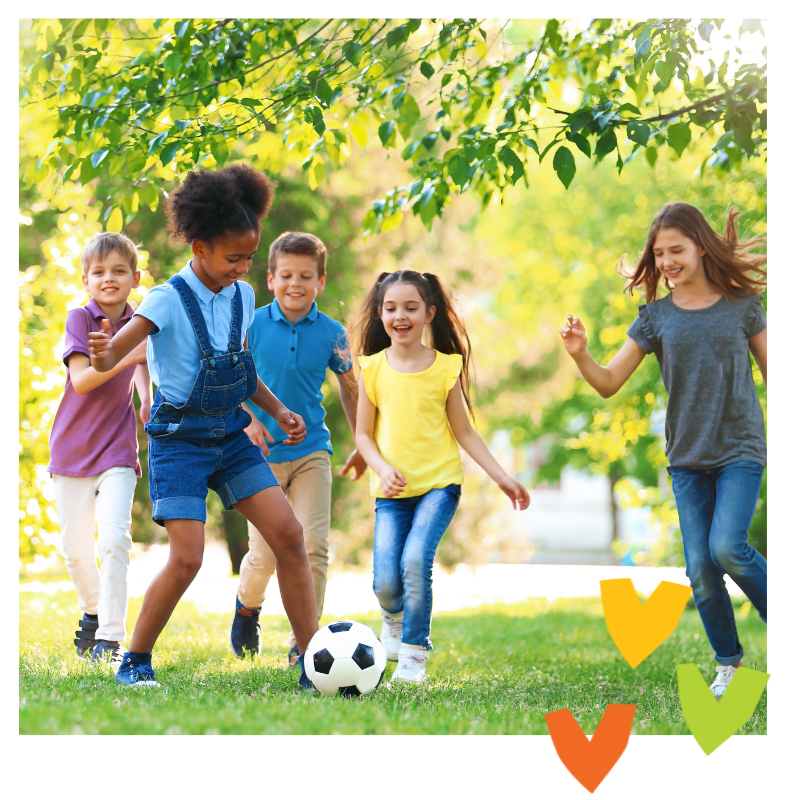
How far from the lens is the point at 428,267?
36.7 feet

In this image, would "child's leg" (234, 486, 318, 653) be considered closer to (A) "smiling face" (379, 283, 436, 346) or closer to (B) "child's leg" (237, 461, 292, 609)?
(B) "child's leg" (237, 461, 292, 609)

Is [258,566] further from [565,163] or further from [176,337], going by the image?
[565,163]

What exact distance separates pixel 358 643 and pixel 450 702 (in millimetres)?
421

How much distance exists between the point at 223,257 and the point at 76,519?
1.63 m

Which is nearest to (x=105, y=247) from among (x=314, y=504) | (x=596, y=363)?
(x=314, y=504)

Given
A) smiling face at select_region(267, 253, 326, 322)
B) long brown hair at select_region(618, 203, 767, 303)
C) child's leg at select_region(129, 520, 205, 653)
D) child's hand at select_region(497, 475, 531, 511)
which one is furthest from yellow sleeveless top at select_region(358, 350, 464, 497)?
long brown hair at select_region(618, 203, 767, 303)

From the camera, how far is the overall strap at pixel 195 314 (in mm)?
3465

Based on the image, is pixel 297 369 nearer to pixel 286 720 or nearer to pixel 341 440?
pixel 286 720

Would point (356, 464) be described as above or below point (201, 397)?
below

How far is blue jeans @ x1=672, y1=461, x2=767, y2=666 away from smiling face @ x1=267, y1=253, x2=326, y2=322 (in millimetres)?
1949

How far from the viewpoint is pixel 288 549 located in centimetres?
360

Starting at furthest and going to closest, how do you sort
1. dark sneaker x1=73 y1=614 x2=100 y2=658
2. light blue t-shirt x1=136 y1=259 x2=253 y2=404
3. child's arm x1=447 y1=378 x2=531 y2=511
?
dark sneaker x1=73 y1=614 x2=100 y2=658 < child's arm x1=447 y1=378 x2=531 y2=511 < light blue t-shirt x1=136 y1=259 x2=253 y2=404

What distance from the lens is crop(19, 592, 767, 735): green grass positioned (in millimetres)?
2949

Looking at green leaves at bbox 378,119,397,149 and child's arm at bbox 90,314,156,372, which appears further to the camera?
green leaves at bbox 378,119,397,149
